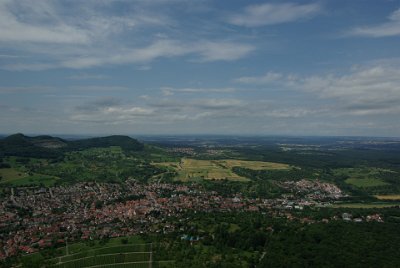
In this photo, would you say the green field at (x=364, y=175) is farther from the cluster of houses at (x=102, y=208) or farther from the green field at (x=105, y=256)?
the green field at (x=105, y=256)


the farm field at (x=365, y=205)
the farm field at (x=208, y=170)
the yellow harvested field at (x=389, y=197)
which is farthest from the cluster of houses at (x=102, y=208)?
the farm field at (x=208, y=170)

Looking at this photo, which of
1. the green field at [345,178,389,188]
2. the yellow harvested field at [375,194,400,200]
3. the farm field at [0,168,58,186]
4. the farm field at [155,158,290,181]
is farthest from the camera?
the farm field at [155,158,290,181]

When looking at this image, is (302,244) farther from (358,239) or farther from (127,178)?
(127,178)

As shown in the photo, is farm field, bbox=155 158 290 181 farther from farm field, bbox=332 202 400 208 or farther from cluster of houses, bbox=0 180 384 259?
farm field, bbox=332 202 400 208

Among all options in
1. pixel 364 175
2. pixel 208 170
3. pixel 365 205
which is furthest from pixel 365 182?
pixel 208 170

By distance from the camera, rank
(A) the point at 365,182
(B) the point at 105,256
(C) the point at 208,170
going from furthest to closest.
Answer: (C) the point at 208,170
(A) the point at 365,182
(B) the point at 105,256

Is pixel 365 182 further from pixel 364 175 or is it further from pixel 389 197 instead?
pixel 389 197

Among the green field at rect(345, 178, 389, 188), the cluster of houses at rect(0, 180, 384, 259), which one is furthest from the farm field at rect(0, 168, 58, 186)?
the green field at rect(345, 178, 389, 188)

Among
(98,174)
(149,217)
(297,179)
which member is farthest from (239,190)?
(98,174)
